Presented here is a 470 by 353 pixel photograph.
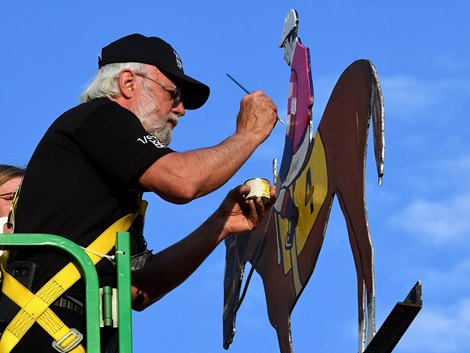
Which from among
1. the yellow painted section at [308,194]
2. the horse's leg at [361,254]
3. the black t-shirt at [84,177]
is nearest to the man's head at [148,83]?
the black t-shirt at [84,177]

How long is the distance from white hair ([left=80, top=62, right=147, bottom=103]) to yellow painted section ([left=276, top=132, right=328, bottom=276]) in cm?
103

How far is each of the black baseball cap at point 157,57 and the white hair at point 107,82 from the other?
0.12 ft

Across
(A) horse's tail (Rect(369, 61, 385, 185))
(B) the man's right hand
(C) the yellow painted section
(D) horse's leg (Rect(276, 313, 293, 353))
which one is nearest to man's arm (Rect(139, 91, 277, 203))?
(B) the man's right hand

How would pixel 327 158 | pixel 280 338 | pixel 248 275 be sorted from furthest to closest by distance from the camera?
pixel 248 275, pixel 280 338, pixel 327 158

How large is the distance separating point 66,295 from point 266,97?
1.72 metres

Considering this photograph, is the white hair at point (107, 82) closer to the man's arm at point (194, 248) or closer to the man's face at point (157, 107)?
the man's face at point (157, 107)

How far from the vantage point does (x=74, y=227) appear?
6.09 m

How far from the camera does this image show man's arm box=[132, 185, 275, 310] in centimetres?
732

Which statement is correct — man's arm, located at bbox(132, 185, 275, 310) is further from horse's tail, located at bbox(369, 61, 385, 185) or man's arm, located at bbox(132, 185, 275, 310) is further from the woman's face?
the woman's face

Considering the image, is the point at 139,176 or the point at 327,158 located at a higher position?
the point at 327,158

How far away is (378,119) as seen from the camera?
603cm

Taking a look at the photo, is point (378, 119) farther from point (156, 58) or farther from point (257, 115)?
point (156, 58)

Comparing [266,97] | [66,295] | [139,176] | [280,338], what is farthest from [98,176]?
[280,338]

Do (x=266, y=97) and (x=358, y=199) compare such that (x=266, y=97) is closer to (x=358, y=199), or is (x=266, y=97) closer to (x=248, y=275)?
(x=358, y=199)
